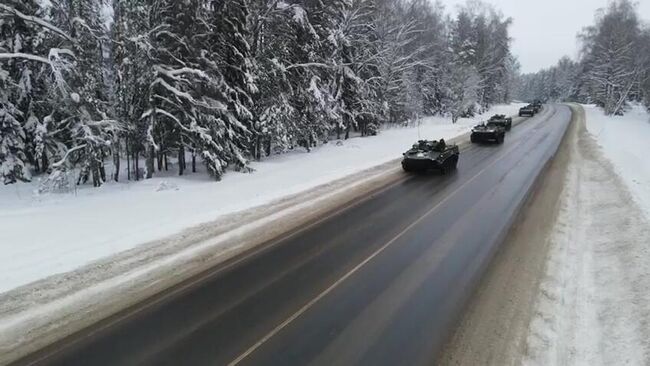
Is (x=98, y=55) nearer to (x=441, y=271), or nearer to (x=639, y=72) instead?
(x=441, y=271)

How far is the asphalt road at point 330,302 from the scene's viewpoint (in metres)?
5.86

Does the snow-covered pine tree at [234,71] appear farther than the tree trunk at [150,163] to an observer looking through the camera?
Yes

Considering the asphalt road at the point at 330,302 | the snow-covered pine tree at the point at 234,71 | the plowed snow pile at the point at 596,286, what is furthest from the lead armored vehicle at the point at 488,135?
the asphalt road at the point at 330,302

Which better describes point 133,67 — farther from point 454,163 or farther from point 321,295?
point 454,163

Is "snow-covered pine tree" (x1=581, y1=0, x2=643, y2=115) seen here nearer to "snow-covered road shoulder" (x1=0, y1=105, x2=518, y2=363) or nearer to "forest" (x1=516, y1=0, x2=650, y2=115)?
"forest" (x1=516, y1=0, x2=650, y2=115)

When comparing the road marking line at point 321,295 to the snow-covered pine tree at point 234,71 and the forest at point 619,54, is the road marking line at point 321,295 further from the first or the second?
the forest at point 619,54

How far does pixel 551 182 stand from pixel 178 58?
49.3 ft

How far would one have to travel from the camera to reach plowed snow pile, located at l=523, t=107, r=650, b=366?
19.9 ft

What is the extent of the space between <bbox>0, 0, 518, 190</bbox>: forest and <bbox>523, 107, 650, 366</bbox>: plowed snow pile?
12.5 m

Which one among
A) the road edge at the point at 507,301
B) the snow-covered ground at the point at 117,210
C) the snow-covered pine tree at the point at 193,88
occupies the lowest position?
the road edge at the point at 507,301

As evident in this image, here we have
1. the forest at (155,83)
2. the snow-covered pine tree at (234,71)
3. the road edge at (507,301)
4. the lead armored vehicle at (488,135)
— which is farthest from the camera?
the lead armored vehicle at (488,135)

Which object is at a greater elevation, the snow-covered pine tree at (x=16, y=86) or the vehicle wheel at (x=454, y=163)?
the snow-covered pine tree at (x=16, y=86)

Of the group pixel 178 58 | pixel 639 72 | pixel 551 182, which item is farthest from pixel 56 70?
pixel 639 72

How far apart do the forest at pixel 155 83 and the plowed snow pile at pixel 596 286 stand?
1251cm
